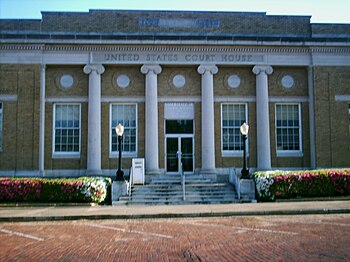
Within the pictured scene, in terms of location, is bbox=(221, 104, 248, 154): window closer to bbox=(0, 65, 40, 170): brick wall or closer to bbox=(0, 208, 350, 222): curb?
bbox=(0, 208, 350, 222): curb

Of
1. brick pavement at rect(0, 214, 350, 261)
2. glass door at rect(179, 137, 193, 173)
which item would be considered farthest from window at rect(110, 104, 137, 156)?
brick pavement at rect(0, 214, 350, 261)

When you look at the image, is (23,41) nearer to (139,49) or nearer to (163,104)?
(139,49)

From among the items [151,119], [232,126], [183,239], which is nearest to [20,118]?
[151,119]

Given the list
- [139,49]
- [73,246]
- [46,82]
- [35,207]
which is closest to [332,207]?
[73,246]

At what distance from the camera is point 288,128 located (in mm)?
27516

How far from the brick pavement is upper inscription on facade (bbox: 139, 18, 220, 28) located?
54.1 feet

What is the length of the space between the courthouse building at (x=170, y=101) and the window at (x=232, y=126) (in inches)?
2.4

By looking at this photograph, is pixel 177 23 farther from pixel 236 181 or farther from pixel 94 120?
→ pixel 236 181

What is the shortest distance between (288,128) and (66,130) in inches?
535

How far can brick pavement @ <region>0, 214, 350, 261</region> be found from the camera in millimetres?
9141

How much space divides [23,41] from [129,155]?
9138 millimetres

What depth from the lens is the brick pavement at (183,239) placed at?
9.14m

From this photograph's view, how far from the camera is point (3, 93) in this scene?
26125mm

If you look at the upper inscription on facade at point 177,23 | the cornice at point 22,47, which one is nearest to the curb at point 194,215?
the cornice at point 22,47
